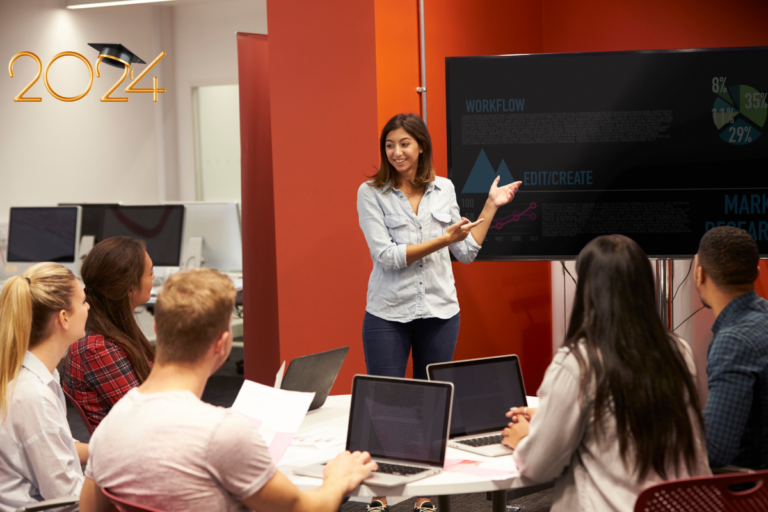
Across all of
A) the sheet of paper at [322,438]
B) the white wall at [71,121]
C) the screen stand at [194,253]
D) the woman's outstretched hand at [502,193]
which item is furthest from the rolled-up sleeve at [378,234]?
the white wall at [71,121]

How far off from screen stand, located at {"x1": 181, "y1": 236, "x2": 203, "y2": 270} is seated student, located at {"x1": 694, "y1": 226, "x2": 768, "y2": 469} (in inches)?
161

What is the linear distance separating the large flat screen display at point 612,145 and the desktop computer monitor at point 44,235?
331 cm

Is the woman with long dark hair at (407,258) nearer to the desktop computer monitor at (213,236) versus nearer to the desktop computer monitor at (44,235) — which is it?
the desktop computer monitor at (213,236)

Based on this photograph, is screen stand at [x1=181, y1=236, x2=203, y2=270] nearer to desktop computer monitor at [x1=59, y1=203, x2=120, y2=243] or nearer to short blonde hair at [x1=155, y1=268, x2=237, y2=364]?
desktop computer monitor at [x1=59, y1=203, x2=120, y2=243]

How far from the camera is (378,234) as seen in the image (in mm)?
2936

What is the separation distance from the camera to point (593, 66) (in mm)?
3252

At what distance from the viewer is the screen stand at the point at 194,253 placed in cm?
544

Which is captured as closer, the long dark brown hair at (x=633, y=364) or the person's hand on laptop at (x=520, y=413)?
the long dark brown hair at (x=633, y=364)

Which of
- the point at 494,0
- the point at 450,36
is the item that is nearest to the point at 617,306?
the point at 450,36

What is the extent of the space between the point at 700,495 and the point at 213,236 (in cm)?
456

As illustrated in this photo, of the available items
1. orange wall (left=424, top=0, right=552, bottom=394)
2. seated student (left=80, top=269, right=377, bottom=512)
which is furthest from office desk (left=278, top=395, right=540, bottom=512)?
orange wall (left=424, top=0, right=552, bottom=394)

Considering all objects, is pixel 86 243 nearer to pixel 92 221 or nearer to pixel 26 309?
pixel 92 221

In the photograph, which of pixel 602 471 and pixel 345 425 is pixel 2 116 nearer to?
pixel 345 425

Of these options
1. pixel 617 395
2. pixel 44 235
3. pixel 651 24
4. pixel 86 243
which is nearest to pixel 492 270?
pixel 651 24
